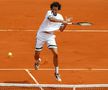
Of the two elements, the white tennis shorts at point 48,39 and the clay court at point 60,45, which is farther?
the clay court at point 60,45

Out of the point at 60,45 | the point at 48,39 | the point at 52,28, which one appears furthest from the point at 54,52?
the point at 60,45

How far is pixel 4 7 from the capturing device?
26.2m

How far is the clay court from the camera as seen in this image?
14721mm

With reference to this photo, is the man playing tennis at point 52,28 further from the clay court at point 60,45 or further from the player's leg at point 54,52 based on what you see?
the clay court at point 60,45

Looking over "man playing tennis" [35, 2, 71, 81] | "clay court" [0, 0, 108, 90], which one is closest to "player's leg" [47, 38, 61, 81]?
"man playing tennis" [35, 2, 71, 81]

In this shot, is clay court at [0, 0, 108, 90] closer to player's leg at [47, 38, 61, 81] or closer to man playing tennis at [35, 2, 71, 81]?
player's leg at [47, 38, 61, 81]

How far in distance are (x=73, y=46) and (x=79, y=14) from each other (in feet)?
20.7

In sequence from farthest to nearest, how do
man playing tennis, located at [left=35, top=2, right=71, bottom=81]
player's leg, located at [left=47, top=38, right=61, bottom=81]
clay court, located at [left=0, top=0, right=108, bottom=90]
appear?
clay court, located at [left=0, top=0, right=108, bottom=90] < player's leg, located at [left=47, top=38, right=61, bottom=81] < man playing tennis, located at [left=35, top=2, right=71, bottom=81]

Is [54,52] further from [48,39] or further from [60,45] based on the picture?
[60,45]

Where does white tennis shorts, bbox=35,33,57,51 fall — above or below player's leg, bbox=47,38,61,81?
above

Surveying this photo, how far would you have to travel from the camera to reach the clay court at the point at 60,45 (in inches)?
580

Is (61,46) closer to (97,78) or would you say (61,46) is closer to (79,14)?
(97,78)

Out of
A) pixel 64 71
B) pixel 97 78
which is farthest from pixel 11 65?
pixel 97 78

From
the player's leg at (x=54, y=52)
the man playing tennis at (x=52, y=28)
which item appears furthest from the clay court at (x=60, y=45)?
the man playing tennis at (x=52, y=28)
